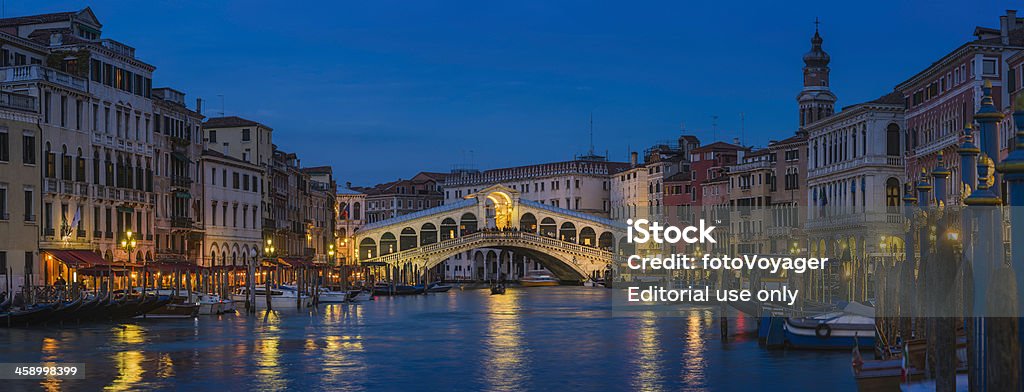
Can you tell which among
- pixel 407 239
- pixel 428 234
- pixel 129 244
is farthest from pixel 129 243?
pixel 428 234

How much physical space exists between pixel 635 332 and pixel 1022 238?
20.2m

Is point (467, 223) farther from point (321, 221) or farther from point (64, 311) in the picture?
point (64, 311)

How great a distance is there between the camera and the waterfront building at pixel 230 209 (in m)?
41.3

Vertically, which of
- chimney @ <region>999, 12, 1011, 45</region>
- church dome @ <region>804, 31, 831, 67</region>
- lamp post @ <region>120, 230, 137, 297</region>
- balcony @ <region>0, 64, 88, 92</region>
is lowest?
lamp post @ <region>120, 230, 137, 297</region>

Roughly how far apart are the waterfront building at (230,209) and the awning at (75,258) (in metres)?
8.86

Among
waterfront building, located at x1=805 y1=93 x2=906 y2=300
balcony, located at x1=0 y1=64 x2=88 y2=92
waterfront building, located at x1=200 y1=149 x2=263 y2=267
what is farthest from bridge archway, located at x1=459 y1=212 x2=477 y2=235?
balcony, located at x1=0 y1=64 x2=88 y2=92

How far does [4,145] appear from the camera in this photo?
28.4m

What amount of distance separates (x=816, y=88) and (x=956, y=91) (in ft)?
67.1

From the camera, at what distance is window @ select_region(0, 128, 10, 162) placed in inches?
1114

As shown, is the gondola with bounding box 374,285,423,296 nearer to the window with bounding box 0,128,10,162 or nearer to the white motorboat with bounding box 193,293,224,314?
the white motorboat with bounding box 193,293,224,314

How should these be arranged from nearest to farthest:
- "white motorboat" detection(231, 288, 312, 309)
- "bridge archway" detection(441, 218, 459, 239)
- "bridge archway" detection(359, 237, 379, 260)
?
"white motorboat" detection(231, 288, 312, 309), "bridge archway" detection(359, 237, 379, 260), "bridge archway" detection(441, 218, 459, 239)

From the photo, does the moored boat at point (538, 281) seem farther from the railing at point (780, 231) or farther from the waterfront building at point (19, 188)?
the waterfront building at point (19, 188)

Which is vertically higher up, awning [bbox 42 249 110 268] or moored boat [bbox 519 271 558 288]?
awning [bbox 42 249 110 268]

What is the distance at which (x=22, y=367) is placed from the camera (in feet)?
61.7
